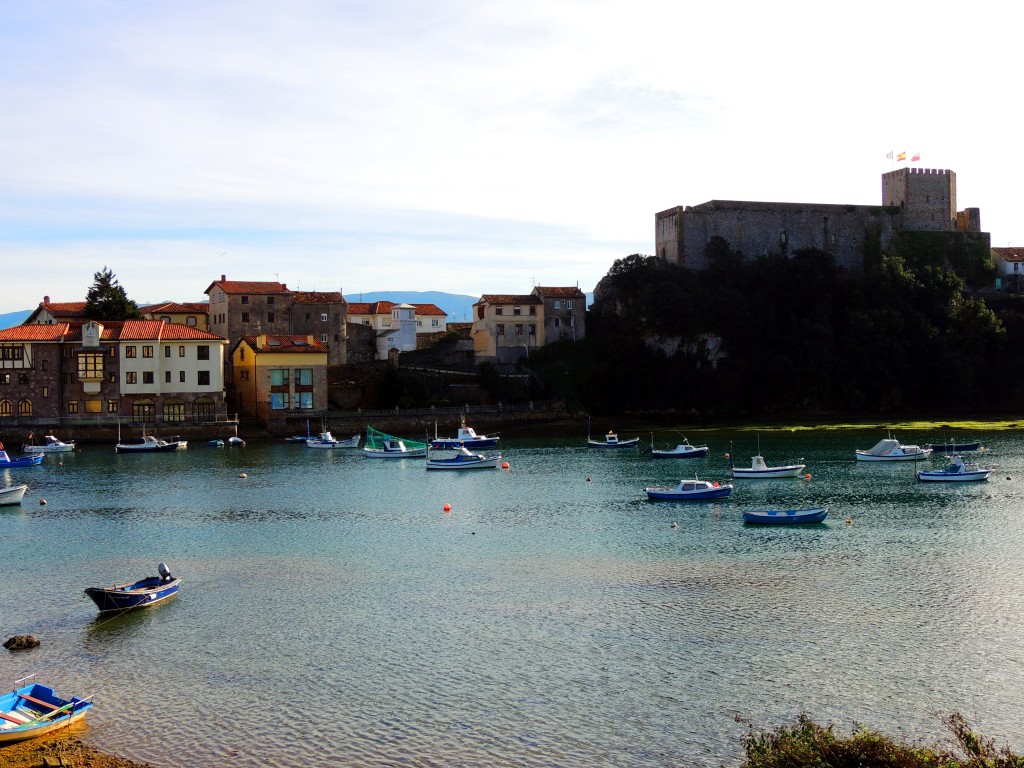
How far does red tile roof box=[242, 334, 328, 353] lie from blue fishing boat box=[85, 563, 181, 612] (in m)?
48.5

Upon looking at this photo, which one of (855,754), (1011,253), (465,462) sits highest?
(1011,253)

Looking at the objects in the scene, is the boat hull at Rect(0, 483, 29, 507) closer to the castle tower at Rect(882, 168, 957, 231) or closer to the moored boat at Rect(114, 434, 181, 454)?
the moored boat at Rect(114, 434, 181, 454)

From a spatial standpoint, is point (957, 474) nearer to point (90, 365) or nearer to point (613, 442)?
point (613, 442)

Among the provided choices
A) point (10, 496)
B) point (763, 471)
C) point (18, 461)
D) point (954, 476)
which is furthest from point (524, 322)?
point (10, 496)

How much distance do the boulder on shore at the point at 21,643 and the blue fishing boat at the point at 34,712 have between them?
169 inches

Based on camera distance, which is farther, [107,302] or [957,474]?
[107,302]

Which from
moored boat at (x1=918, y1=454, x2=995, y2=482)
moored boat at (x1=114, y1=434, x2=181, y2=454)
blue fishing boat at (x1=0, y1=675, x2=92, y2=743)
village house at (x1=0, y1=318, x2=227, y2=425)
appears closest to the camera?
blue fishing boat at (x1=0, y1=675, x2=92, y2=743)

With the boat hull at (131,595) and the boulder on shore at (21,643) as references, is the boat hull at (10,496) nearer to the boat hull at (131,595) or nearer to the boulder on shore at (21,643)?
the boat hull at (131,595)

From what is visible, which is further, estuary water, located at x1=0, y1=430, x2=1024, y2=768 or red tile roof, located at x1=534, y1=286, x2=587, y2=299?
red tile roof, located at x1=534, y1=286, x2=587, y2=299

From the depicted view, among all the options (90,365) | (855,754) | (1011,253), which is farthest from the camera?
(1011,253)

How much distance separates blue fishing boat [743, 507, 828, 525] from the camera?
122ft

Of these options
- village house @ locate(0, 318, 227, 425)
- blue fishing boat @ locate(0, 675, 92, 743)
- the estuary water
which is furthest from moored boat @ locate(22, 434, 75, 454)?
blue fishing boat @ locate(0, 675, 92, 743)

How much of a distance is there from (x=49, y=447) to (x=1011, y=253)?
80709mm

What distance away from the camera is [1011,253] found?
312 ft
